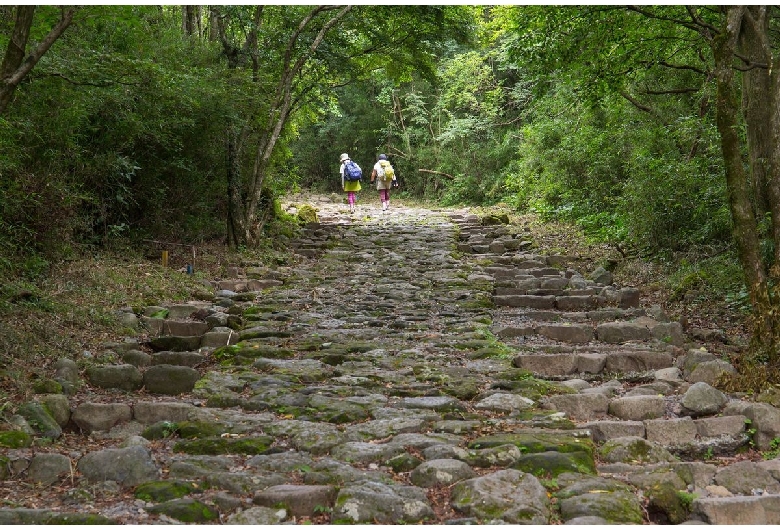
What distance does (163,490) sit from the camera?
13.0 ft

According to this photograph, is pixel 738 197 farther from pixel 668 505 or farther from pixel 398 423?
pixel 398 423

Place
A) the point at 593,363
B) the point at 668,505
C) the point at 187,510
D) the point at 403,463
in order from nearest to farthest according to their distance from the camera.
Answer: the point at 187,510 < the point at 668,505 < the point at 403,463 < the point at 593,363

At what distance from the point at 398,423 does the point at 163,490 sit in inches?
72.1

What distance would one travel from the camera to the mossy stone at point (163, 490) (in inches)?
154

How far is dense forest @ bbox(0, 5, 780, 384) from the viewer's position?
22.8 ft

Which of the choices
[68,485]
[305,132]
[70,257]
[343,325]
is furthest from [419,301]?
[305,132]

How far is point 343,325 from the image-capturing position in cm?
872

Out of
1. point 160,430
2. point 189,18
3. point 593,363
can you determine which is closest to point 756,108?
point 593,363

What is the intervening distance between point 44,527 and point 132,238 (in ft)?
26.0

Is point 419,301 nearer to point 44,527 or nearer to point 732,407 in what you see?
point 732,407

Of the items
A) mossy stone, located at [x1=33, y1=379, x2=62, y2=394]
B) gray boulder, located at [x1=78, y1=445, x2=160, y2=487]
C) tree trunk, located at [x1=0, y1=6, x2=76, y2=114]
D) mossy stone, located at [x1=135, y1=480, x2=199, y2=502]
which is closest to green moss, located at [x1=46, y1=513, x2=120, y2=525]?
mossy stone, located at [x1=135, y1=480, x2=199, y2=502]

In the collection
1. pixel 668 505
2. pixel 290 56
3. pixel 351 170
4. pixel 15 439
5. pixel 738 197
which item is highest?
pixel 290 56

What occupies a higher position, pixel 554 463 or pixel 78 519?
pixel 78 519

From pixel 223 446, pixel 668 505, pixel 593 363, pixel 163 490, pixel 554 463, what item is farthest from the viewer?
pixel 593 363
